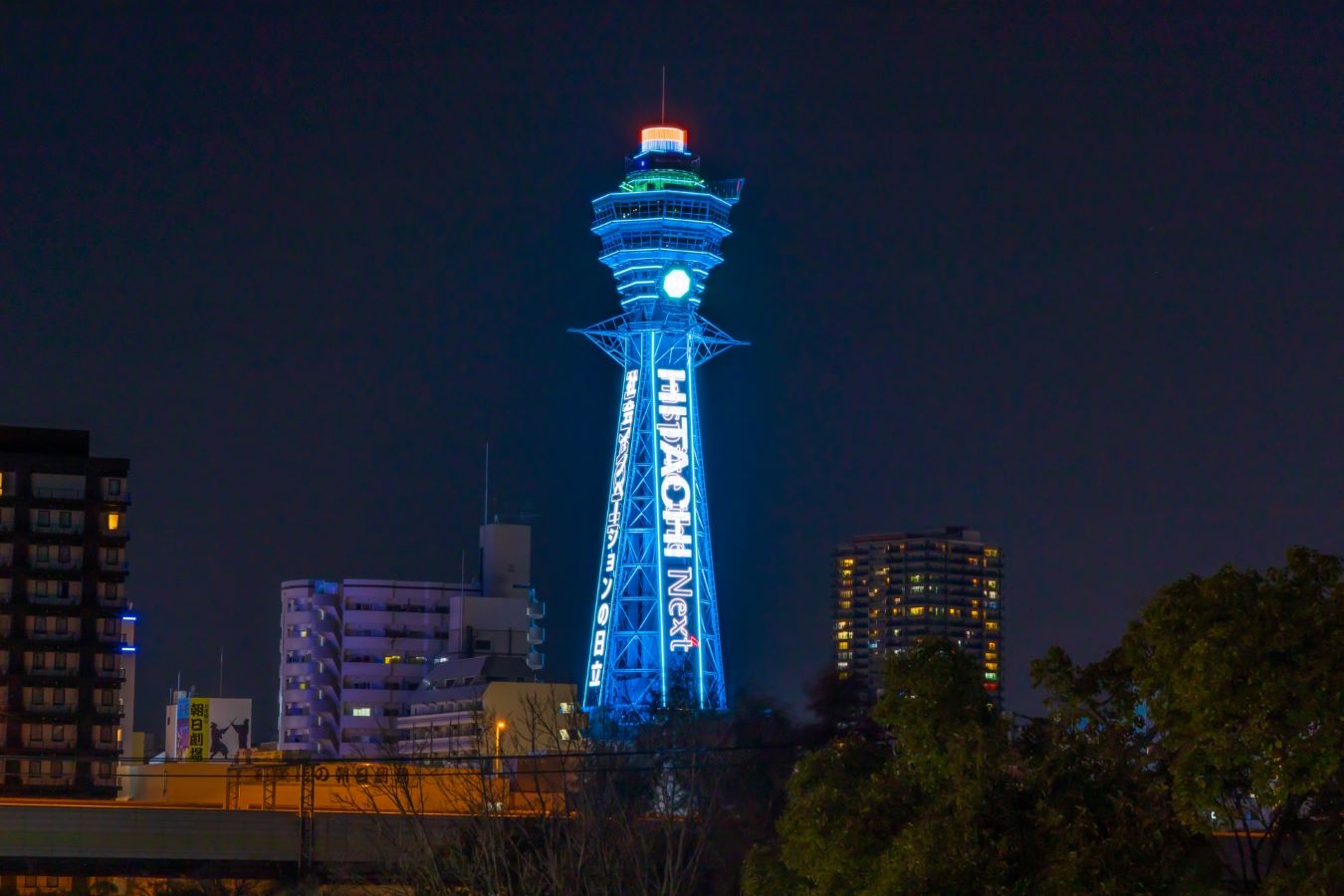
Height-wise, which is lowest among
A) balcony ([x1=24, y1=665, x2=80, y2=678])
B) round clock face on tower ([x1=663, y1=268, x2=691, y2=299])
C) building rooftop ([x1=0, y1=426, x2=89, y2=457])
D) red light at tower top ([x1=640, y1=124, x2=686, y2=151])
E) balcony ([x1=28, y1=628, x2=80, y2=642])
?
balcony ([x1=24, y1=665, x2=80, y2=678])

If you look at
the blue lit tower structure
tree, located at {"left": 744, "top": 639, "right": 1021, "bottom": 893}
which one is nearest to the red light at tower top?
the blue lit tower structure

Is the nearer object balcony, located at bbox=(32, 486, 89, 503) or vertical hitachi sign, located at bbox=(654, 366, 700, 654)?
balcony, located at bbox=(32, 486, 89, 503)

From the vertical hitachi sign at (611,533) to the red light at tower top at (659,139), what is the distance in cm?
1397

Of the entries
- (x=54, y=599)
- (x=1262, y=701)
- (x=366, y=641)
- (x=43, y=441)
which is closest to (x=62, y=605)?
(x=54, y=599)

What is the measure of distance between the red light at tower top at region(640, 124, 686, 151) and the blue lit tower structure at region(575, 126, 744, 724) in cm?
6

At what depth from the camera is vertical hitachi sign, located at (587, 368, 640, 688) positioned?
375 ft

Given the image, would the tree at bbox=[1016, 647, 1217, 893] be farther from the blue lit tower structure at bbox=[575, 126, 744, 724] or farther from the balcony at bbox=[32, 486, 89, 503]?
the blue lit tower structure at bbox=[575, 126, 744, 724]

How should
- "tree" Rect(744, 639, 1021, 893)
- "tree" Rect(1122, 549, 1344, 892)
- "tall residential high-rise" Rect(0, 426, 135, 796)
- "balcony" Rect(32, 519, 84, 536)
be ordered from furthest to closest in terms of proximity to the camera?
"balcony" Rect(32, 519, 84, 536) < "tall residential high-rise" Rect(0, 426, 135, 796) < "tree" Rect(744, 639, 1021, 893) < "tree" Rect(1122, 549, 1344, 892)

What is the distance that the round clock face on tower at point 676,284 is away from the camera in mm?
117812

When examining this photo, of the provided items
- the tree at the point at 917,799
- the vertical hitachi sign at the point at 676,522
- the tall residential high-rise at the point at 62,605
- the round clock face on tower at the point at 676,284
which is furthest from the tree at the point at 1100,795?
the round clock face on tower at the point at 676,284

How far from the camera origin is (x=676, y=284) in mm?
118125

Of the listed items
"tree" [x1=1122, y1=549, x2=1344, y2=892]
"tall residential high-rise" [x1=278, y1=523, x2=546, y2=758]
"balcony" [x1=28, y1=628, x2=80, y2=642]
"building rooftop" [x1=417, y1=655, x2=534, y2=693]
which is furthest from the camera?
"tall residential high-rise" [x1=278, y1=523, x2=546, y2=758]

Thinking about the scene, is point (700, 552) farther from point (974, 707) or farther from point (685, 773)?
point (974, 707)

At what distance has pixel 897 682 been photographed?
953 inches
